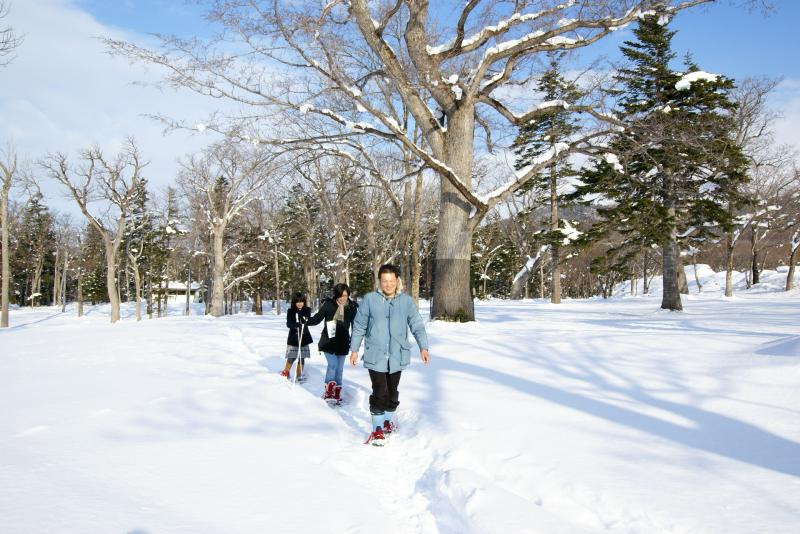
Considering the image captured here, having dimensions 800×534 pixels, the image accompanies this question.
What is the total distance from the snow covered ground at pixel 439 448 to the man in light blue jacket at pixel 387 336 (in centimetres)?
53

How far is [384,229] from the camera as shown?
31281 mm

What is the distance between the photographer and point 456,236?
10438 mm

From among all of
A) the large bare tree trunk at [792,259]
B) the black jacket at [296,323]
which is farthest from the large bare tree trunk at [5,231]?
the large bare tree trunk at [792,259]

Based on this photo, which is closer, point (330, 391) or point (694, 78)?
point (330, 391)

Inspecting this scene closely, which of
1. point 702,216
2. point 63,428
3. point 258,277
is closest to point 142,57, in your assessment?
point 63,428

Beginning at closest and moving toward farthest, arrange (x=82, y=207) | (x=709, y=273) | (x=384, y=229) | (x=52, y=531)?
(x=52, y=531) → (x=82, y=207) → (x=384, y=229) → (x=709, y=273)

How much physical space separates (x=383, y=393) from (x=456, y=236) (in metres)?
6.05

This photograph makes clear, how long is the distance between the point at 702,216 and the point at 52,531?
935 inches

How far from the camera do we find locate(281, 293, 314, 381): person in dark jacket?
750cm

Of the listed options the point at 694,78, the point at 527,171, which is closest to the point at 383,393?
the point at 527,171

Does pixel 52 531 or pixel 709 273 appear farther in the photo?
pixel 709 273

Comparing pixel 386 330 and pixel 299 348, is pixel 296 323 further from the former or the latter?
pixel 386 330

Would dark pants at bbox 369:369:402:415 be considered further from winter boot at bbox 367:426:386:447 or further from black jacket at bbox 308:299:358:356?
black jacket at bbox 308:299:358:356

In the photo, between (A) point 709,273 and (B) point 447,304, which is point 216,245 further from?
(A) point 709,273
